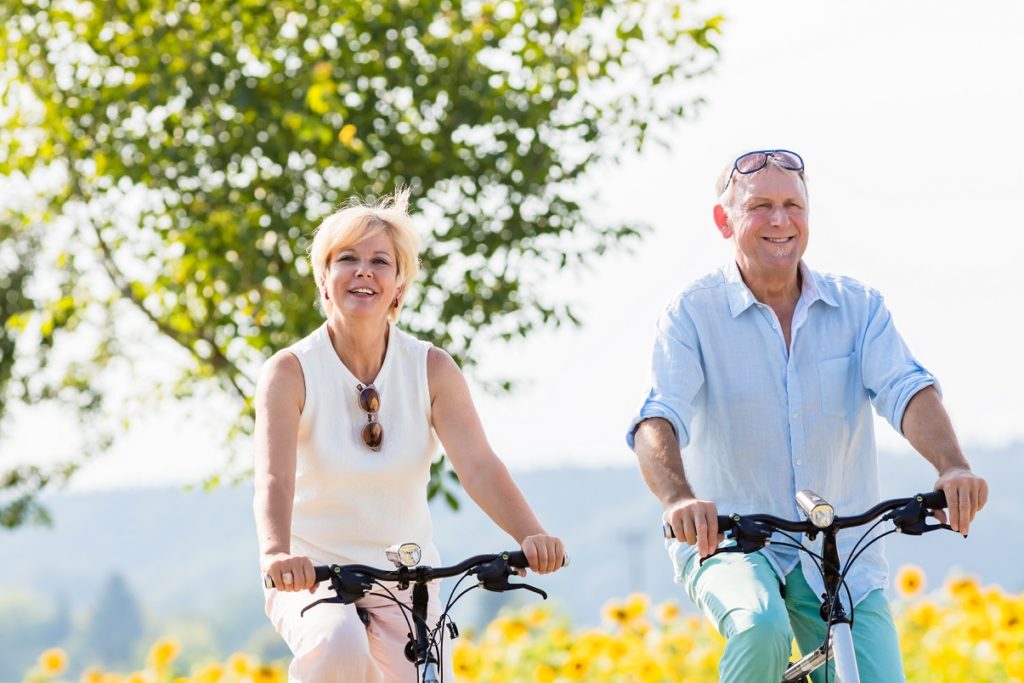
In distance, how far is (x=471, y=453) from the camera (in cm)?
459

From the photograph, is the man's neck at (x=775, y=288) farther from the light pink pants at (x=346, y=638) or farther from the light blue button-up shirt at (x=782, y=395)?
the light pink pants at (x=346, y=638)

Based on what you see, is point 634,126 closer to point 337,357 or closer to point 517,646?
point 517,646

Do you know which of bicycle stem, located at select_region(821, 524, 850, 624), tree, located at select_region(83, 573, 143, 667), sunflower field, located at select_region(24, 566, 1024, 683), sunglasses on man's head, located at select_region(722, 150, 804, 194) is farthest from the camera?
tree, located at select_region(83, 573, 143, 667)

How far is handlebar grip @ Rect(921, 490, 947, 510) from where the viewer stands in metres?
3.96

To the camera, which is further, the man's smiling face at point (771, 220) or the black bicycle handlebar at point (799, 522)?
the man's smiling face at point (771, 220)

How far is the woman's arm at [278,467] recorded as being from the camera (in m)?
3.85

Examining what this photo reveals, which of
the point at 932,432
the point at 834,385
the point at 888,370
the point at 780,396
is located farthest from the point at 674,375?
the point at 932,432

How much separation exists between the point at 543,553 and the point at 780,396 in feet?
2.66

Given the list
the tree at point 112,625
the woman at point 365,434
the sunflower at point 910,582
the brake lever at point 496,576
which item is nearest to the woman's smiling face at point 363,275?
the woman at point 365,434

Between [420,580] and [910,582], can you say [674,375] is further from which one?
[910,582]

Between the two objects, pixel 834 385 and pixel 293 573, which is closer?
pixel 293 573

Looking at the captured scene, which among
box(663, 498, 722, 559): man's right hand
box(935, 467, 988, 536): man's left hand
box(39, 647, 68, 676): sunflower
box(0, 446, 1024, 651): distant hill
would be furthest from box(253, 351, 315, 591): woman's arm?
box(0, 446, 1024, 651): distant hill

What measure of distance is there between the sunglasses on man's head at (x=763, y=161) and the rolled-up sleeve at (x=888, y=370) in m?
0.46

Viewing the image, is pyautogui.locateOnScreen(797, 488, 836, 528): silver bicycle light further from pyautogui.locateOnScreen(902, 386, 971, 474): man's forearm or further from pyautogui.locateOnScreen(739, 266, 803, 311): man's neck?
pyautogui.locateOnScreen(739, 266, 803, 311): man's neck
